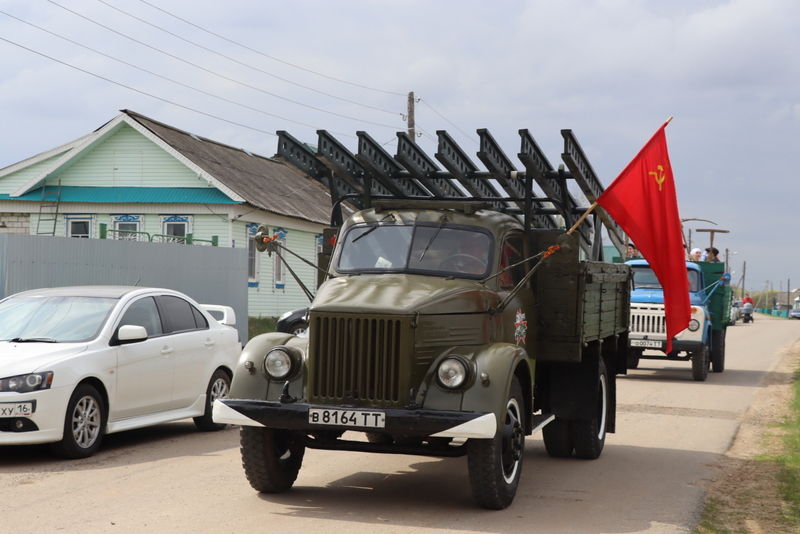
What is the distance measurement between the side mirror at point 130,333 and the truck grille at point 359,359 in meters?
3.39

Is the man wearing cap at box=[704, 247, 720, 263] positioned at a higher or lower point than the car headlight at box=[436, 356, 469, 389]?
higher

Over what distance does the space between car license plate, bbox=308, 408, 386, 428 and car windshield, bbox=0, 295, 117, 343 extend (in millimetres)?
3800

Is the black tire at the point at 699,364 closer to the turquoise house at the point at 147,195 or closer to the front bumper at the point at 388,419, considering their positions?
the front bumper at the point at 388,419

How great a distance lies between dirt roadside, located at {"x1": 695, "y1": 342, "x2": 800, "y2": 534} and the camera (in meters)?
7.50

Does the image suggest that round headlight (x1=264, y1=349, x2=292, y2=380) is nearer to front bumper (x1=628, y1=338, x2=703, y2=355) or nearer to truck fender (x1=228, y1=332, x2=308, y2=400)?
truck fender (x1=228, y1=332, x2=308, y2=400)

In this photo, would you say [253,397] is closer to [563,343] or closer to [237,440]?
[563,343]

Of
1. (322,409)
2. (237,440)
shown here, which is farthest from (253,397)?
(237,440)

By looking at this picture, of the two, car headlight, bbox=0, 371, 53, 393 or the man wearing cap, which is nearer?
car headlight, bbox=0, 371, 53, 393

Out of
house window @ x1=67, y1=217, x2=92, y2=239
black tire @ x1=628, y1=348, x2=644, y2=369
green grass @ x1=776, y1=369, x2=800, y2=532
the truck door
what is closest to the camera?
green grass @ x1=776, y1=369, x2=800, y2=532

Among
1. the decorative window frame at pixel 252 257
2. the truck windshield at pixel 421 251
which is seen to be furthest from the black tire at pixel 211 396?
the decorative window frame at pixel 252 257

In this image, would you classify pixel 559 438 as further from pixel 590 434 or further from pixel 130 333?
pixel 130 333

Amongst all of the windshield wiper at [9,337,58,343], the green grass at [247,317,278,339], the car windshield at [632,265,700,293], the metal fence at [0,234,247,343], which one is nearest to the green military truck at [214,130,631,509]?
the windshield wiper at [9,337,58,343]

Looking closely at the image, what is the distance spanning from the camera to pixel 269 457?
8.00m

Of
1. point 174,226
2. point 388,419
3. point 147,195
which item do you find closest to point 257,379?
point 388,419
